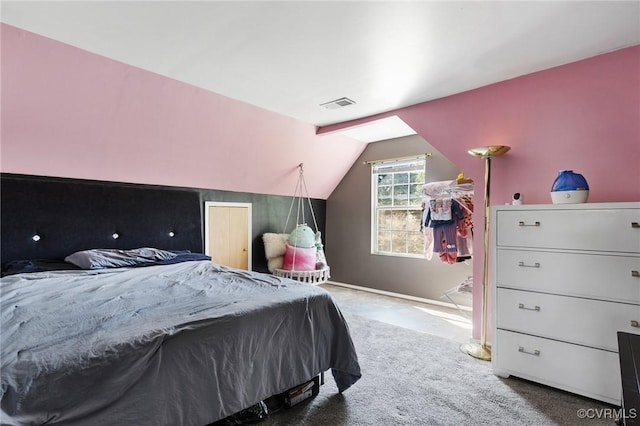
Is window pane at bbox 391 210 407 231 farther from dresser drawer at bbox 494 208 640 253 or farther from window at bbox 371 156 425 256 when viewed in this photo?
dresser drawer at bbox 494 208 640 253

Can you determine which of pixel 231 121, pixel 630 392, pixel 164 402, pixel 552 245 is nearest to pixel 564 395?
pixel 552 245

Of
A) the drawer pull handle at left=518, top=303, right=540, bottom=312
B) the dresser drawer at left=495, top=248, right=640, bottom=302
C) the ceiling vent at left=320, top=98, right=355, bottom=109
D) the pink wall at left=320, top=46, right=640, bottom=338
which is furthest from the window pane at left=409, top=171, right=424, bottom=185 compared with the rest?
the drawer pull handle at left=518, top=303, right=540, bottom=312

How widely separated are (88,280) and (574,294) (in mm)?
3255

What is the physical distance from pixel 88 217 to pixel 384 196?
3.63m

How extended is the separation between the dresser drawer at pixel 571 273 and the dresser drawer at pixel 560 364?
0.35 meters

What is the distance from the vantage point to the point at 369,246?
4883mm

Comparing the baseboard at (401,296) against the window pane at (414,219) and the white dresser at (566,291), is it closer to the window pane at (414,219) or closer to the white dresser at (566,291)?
the window pane at (414,219)

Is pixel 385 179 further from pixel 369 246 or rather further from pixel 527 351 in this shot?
pixel 527 351

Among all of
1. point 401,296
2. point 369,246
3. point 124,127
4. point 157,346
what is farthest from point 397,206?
point 157,346

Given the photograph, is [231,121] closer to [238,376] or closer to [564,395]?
[238,376]

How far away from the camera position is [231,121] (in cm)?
330

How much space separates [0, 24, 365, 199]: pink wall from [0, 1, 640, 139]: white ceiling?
17cm

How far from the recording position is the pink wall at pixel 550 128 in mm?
2205

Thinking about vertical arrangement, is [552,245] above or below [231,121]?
below
